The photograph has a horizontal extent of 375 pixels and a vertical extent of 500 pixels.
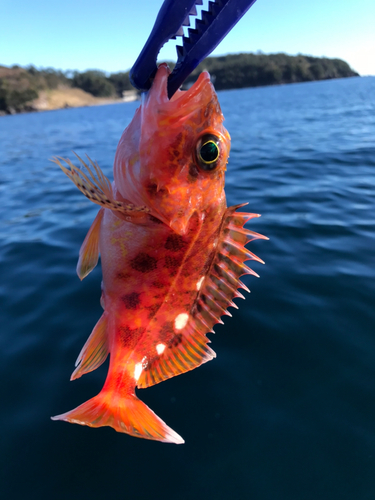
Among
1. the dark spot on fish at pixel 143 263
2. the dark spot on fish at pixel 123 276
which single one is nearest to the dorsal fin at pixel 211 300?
the dark spot on fish at pixel 143 263

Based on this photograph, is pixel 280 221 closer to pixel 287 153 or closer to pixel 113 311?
pixel 113 311

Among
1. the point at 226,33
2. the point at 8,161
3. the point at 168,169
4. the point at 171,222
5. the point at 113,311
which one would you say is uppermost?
the point at 226,33

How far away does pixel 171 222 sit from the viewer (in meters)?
1.84

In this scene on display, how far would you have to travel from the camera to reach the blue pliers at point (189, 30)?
4.31ft

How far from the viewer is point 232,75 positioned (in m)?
111

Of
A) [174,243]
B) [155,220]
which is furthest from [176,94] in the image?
[174,243]

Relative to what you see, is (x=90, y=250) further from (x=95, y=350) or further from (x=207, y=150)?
(x=207, y=150)

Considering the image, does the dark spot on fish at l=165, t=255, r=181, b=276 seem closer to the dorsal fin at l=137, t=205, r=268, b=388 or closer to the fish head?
the fish head

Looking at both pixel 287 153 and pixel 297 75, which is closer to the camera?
pixel 287 153

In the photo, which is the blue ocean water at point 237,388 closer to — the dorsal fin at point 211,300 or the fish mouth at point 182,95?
the dorsal fin at point 211,300

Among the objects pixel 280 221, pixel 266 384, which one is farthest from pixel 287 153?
pixel 266 384

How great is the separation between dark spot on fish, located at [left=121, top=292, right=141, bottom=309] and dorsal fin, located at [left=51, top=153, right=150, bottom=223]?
1.62 ft

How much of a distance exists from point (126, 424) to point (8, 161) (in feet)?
53.1

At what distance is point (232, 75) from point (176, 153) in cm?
12772
